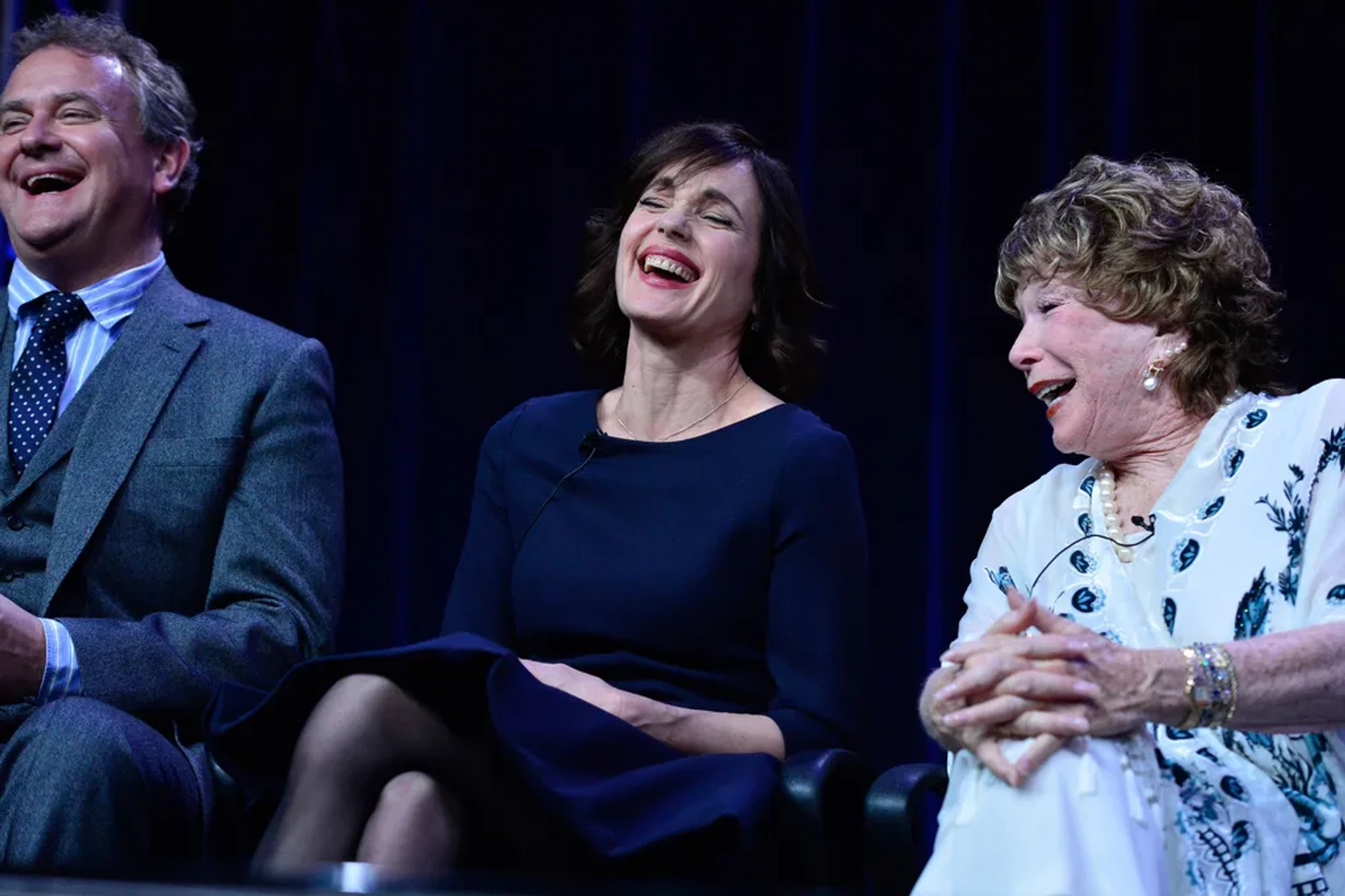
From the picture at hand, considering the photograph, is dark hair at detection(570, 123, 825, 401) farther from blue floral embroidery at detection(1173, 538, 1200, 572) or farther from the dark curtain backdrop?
blue floral embroidery at detection(1173, 538, 1200, 572)

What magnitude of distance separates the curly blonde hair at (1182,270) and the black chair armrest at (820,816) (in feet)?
2.03

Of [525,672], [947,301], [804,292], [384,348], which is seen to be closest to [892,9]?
[947,301]

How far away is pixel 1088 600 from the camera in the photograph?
1.80 meters

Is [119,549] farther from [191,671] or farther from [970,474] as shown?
[970,474]

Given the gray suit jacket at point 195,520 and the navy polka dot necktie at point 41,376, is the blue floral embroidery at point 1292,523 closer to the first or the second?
the gray suit jacket at point 195,520

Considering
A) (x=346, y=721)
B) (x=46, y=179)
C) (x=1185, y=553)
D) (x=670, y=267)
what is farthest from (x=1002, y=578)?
(x=46, y=179)

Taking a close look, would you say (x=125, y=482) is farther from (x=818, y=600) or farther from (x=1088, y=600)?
(x=1088, y=600)

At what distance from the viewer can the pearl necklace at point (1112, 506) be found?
6.01 feet

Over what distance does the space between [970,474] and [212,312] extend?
1.33m

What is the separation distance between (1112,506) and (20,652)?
137cm

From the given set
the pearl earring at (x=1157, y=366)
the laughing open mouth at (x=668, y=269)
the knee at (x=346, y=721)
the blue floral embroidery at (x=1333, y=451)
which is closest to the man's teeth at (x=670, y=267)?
the laughing open mouth at (x=668, y=269)

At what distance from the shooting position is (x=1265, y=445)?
1.76m

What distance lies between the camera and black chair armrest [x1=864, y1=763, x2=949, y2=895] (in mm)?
1736

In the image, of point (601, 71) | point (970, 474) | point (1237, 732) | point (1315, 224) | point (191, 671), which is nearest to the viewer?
point (1237, 732)
